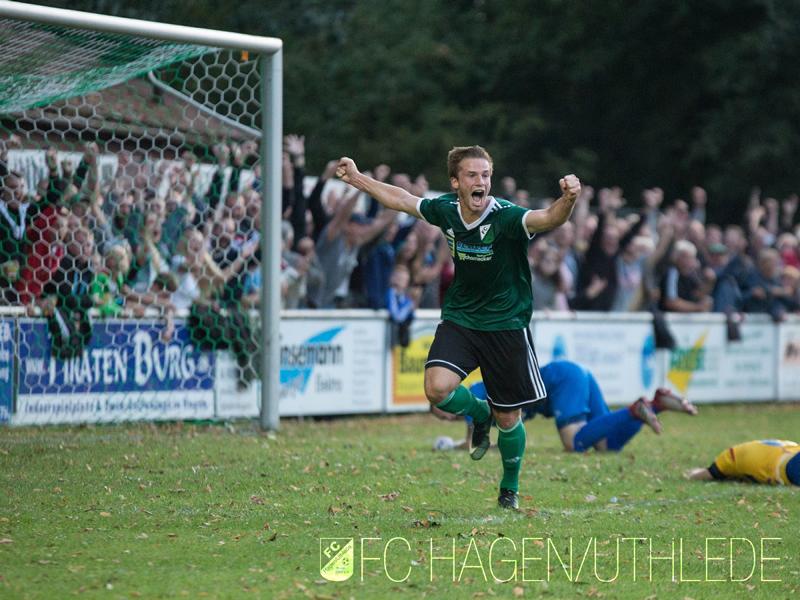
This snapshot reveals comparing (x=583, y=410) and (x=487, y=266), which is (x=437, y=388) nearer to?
(x=487, y=266)

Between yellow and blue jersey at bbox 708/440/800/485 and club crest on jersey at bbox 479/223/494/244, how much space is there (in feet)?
11.0

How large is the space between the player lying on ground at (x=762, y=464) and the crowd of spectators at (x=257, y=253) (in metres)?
5.21

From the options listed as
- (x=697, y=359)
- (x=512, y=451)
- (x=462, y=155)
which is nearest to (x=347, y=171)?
(x=462, y=155)

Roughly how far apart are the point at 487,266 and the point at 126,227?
5.26m

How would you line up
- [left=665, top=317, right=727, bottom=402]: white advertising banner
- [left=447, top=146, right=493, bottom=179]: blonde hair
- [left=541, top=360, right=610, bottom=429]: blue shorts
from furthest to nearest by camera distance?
[left=665, top=317, right=727, bottom=402]: white advertising banner
[left=541, top=360, right=610, bottom=429]: blue shorts
[left=447, top=146, right=493, bottom=179]: blonde hair

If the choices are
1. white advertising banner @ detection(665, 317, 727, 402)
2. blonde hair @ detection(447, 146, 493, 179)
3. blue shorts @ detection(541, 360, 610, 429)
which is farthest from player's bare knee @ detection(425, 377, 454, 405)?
white advertising banner @ detection(665, 317, 727, 402)

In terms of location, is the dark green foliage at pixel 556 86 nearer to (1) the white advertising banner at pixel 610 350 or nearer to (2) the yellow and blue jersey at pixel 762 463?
(1) the white advertising banner at pixel 610 350

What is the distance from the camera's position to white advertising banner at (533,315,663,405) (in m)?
17.6

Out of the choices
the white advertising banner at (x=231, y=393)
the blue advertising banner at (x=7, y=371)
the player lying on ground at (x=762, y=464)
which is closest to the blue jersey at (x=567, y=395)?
the player lying on ground at (x=762, y=464)

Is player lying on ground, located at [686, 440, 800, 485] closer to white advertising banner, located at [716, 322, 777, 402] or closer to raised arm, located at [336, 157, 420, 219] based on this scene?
raised arm, located at [336, 157, 420, 219]

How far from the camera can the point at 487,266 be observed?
8.30 metres

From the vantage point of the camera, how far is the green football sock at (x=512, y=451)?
8.46 metres

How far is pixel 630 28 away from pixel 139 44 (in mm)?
24812

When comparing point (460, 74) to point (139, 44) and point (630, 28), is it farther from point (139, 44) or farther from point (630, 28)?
point (139, 44)
